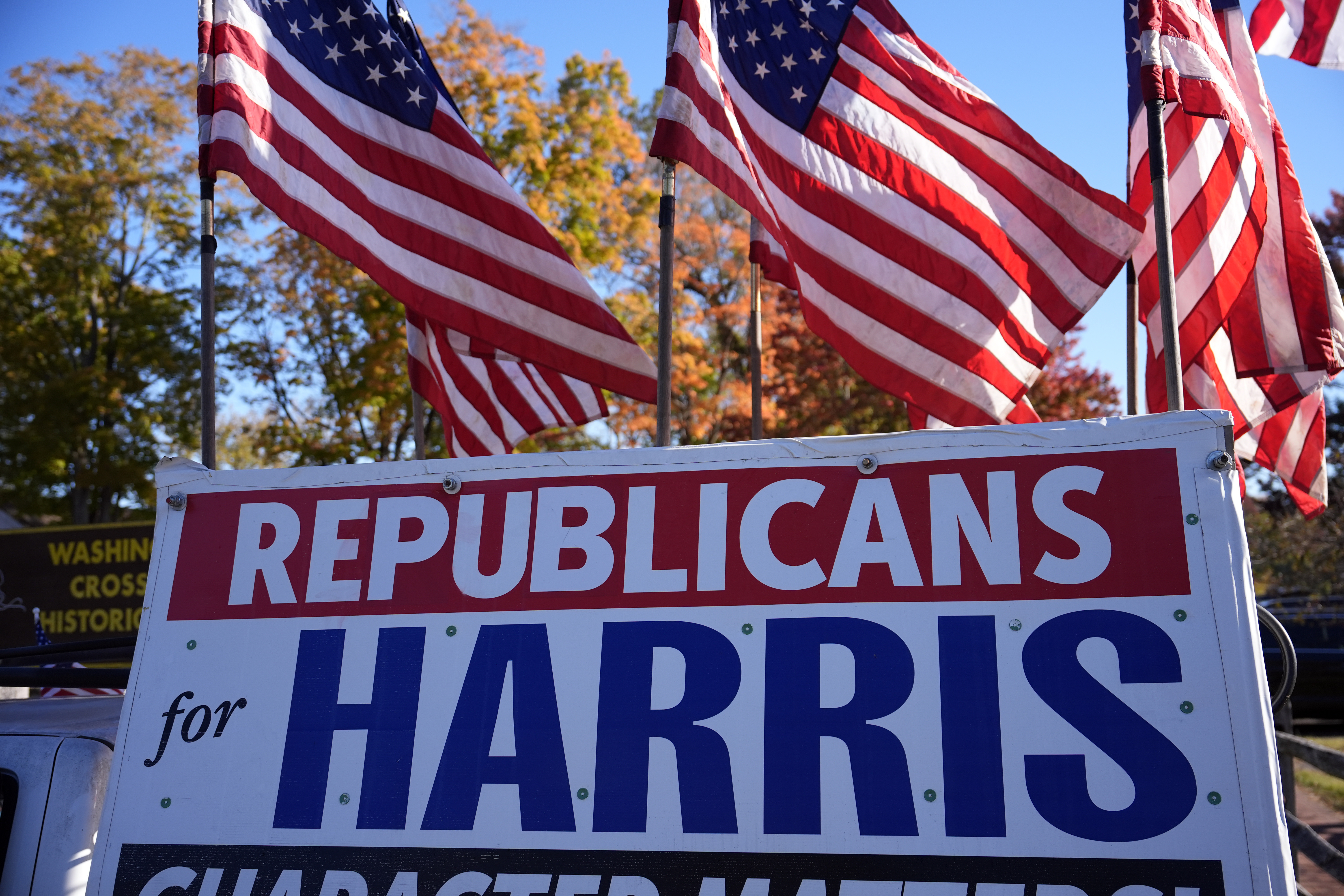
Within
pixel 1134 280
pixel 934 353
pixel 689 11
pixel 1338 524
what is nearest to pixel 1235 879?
pixel 934 353

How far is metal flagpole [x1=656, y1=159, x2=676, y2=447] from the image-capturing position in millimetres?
4102

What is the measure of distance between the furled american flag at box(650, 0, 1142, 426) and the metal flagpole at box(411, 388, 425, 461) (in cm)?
174

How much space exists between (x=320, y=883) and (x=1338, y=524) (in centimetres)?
1593

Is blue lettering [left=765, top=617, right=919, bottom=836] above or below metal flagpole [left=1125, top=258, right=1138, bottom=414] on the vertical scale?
below

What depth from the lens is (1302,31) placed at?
5520 mm

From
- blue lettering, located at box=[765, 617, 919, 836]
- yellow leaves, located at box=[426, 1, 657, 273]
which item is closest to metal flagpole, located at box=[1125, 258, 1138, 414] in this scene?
blue lettering, located at box=[765, 617, 919, 836]

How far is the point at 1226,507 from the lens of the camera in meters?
2.67

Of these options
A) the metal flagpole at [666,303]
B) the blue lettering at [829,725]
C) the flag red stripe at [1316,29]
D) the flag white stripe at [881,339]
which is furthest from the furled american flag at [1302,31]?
the blue lettering at [829,725]

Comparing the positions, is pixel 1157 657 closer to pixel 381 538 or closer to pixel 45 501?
pixel 381 538

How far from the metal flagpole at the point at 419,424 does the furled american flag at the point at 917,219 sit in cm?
174

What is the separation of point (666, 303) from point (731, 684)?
1957 millimetres

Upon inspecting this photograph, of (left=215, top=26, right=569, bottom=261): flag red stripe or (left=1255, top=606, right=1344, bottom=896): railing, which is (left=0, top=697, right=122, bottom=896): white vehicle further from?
(left=1255, top=606, right=1344, bottom=896): railing

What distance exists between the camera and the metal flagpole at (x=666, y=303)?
410 centimetres

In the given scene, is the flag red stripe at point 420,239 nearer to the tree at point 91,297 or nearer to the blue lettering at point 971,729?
the blue lettering at point 971,729
